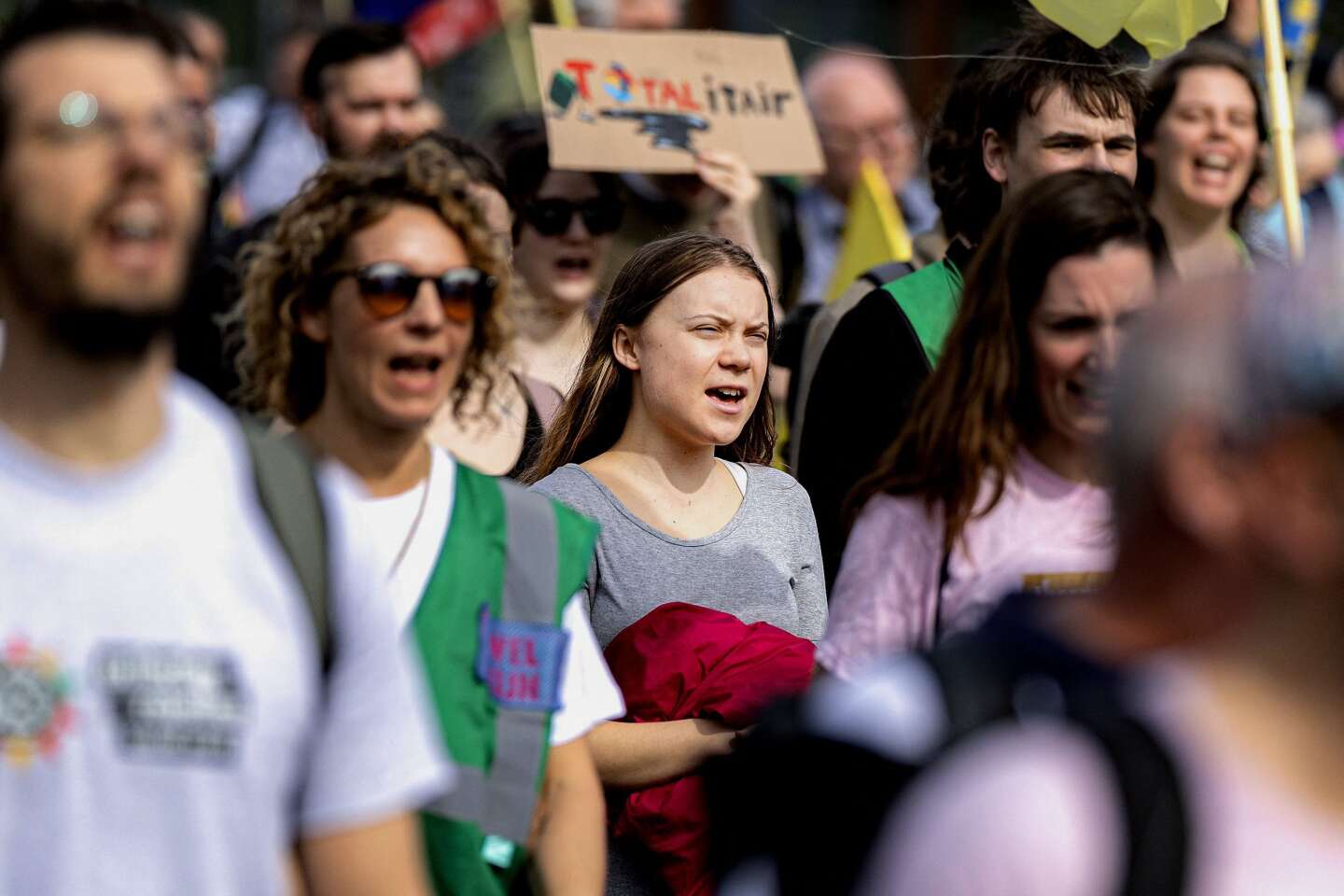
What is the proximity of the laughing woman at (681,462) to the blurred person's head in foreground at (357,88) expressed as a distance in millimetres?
2026

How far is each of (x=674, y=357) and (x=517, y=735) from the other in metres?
1.20

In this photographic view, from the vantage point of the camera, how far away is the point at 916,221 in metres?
7.63

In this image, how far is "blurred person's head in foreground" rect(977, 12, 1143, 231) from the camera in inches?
154

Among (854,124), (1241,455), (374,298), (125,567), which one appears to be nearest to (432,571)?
(374,298)

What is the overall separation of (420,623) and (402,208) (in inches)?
28.3

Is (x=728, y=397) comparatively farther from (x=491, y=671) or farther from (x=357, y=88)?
(x=357, y=88)

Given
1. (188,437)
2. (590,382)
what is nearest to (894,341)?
(590,382)

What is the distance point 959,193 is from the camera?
407 centimetres

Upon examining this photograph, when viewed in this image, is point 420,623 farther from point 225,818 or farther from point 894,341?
point 894,341

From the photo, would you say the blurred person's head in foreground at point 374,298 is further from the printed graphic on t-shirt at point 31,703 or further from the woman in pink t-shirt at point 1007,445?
the printed graphic on t-shirt at point 31,703

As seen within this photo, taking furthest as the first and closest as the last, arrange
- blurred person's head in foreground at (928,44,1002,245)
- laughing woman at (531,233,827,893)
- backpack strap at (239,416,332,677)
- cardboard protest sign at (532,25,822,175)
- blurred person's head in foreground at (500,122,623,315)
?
cardboard protest sign at (532,25,822,175), blurred person's head in foreground at (500,122,623,315), blurred person's head in foreground at (928,44,1002,245), laughing woman at (531,233,827,893), backpack strap at (239,416,332,677)

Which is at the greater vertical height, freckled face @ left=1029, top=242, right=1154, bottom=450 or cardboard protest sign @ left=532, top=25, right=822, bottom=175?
cardboard protest sign @ left=532, top=25, right=822, bottom=175

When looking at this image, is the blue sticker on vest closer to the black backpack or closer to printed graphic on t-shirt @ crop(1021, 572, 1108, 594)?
printed graphic on t-shirt @ crop(1021, 572, 1108, 594)

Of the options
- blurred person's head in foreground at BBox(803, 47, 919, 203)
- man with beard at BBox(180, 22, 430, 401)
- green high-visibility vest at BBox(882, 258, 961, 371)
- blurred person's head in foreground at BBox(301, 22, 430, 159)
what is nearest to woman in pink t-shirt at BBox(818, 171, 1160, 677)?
green high-visibility vest at BBox(882, 258, 961, 371)
